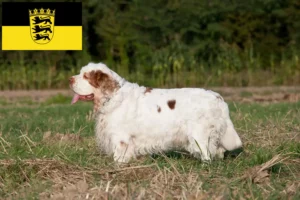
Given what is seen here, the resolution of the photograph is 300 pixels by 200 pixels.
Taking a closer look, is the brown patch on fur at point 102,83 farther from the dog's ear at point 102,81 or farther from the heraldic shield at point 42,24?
the heraldic shield at point 42,24

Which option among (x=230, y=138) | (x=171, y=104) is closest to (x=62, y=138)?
(x=171, y=104)

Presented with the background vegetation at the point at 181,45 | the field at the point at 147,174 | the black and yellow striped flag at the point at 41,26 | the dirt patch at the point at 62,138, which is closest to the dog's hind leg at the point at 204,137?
the field at the point at 147,174

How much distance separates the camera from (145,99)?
8.94 metres

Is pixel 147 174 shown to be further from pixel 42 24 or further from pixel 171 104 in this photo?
pixel 42 24

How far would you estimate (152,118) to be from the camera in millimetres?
8828

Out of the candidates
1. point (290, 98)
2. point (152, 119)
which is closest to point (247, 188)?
point (152, 119)

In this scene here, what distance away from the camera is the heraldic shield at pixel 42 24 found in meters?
24.0

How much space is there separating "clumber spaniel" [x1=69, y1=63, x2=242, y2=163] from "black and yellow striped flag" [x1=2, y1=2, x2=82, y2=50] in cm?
1520

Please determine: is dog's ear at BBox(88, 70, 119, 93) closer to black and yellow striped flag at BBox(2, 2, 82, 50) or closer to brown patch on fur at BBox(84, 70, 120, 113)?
brown patch on fur at BBox(84, 70, 120, 113)

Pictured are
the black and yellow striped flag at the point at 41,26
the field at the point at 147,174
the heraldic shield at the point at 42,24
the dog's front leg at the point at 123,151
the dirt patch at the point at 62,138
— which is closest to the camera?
the field at the point at 147,174

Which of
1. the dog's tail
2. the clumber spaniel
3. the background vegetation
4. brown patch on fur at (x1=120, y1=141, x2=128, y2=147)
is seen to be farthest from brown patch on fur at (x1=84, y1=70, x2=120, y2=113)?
the background vegetation

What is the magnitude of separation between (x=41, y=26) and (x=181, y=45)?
17.5 feet

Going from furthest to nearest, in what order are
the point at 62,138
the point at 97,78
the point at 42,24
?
the point at 42,24
the point at 62,138
the point at 97,78

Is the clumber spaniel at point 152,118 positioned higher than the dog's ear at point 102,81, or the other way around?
the dog's ear at point 102,81
